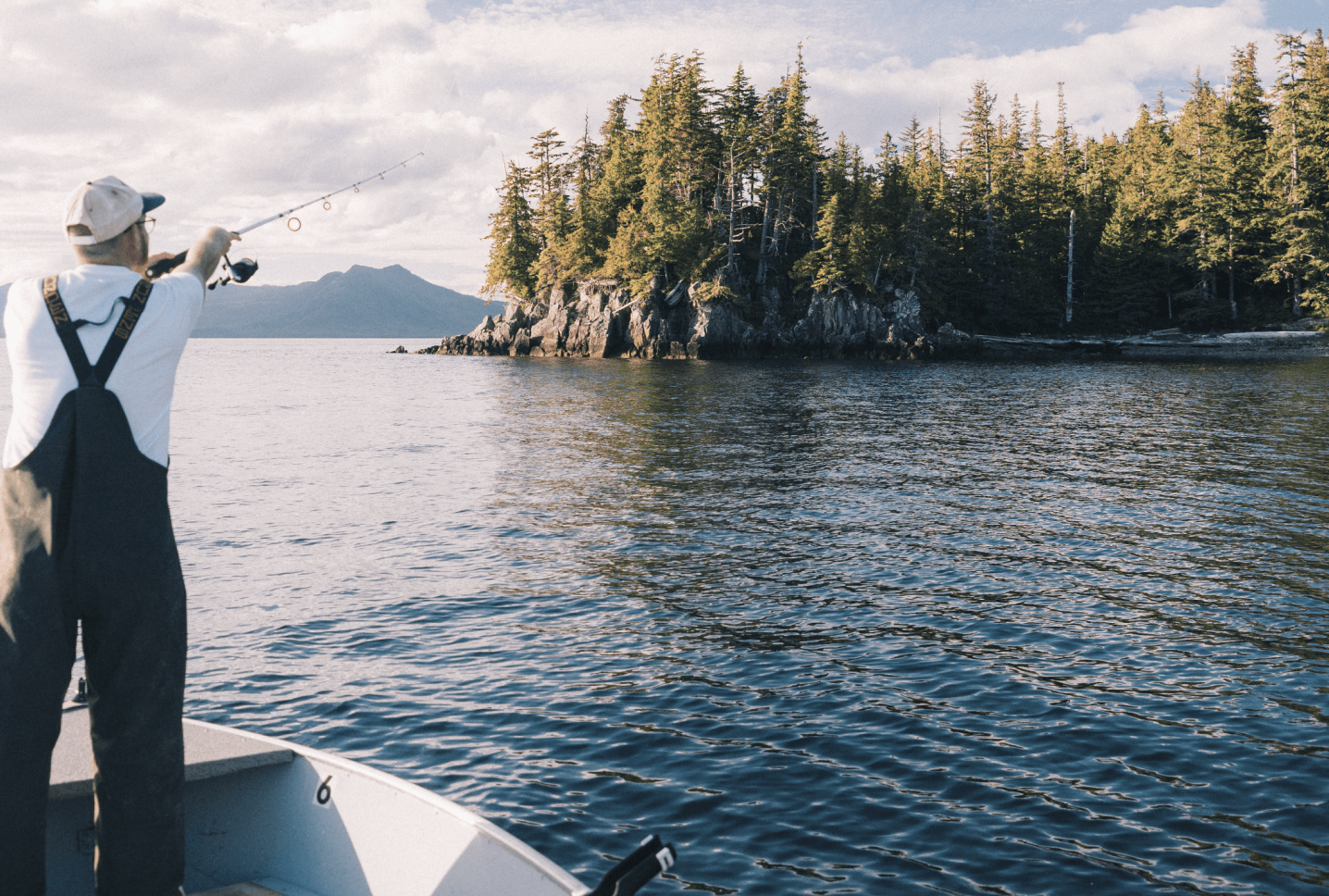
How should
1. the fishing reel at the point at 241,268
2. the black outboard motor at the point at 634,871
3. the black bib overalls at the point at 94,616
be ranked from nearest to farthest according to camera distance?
the black outboard motor at the point at 634,871 < the black bib overalls at the point at 94,616 < the fishing reel at the point at 241,268

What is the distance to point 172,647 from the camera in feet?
13.8

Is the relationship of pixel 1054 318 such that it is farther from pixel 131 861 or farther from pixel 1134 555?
pixel 131 861

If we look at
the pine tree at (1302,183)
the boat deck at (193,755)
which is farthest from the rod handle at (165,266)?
the pine tree at (1302,183)

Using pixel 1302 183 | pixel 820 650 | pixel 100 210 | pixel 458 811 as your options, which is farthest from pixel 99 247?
pixel 1302 183

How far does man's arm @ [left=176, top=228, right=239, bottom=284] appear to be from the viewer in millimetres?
4539

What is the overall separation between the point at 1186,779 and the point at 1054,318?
9293cm

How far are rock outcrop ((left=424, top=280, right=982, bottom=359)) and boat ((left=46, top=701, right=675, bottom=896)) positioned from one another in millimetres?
76727

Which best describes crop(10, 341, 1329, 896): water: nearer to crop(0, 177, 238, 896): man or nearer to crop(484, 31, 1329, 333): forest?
crop(0, 177, 238, 896): man

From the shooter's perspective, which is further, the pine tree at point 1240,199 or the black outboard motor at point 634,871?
the pine tree at point 1240,199

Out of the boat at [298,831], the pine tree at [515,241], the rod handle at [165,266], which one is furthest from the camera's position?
the pine tree at [515,241]

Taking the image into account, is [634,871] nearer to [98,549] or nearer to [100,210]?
[98,549]

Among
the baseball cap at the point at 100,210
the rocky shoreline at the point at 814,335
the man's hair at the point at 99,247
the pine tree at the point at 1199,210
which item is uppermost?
the pine tree at the point at 1199,210

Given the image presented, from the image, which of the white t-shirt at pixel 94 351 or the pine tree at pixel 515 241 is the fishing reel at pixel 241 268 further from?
the pine tree at pixel 515 241

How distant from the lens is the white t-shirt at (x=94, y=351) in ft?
12.8
